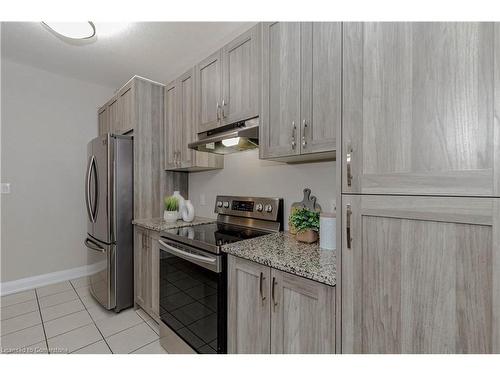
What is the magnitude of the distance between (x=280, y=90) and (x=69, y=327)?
2.55m

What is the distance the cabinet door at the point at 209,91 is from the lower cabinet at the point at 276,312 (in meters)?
1.15

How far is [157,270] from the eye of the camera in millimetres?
1995

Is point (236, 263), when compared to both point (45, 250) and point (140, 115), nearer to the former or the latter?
point (140, 115)

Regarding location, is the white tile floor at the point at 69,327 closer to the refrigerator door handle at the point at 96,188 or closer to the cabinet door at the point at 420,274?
the refrigerator door handle at the point at 96,188

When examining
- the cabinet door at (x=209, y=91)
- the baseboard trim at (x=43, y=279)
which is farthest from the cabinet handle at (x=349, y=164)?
the baseboard trim at (x=43, y=279)

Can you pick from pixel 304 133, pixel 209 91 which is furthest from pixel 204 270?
pixel 209 91

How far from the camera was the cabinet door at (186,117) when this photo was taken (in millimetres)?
2117

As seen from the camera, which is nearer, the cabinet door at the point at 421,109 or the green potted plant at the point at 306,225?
the cabinet door at the point at 421,109

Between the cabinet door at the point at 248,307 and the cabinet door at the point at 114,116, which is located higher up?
the cabinet door at the point at 114,116


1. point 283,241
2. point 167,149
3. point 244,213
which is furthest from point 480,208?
point 167,149

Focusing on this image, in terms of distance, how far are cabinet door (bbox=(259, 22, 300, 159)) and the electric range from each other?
55 cm

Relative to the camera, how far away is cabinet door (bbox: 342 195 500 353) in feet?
2.11

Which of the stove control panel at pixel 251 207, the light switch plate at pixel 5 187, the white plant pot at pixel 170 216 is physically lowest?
the white plant pot at pixel 170 216

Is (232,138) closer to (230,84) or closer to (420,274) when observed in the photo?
(230,84)
